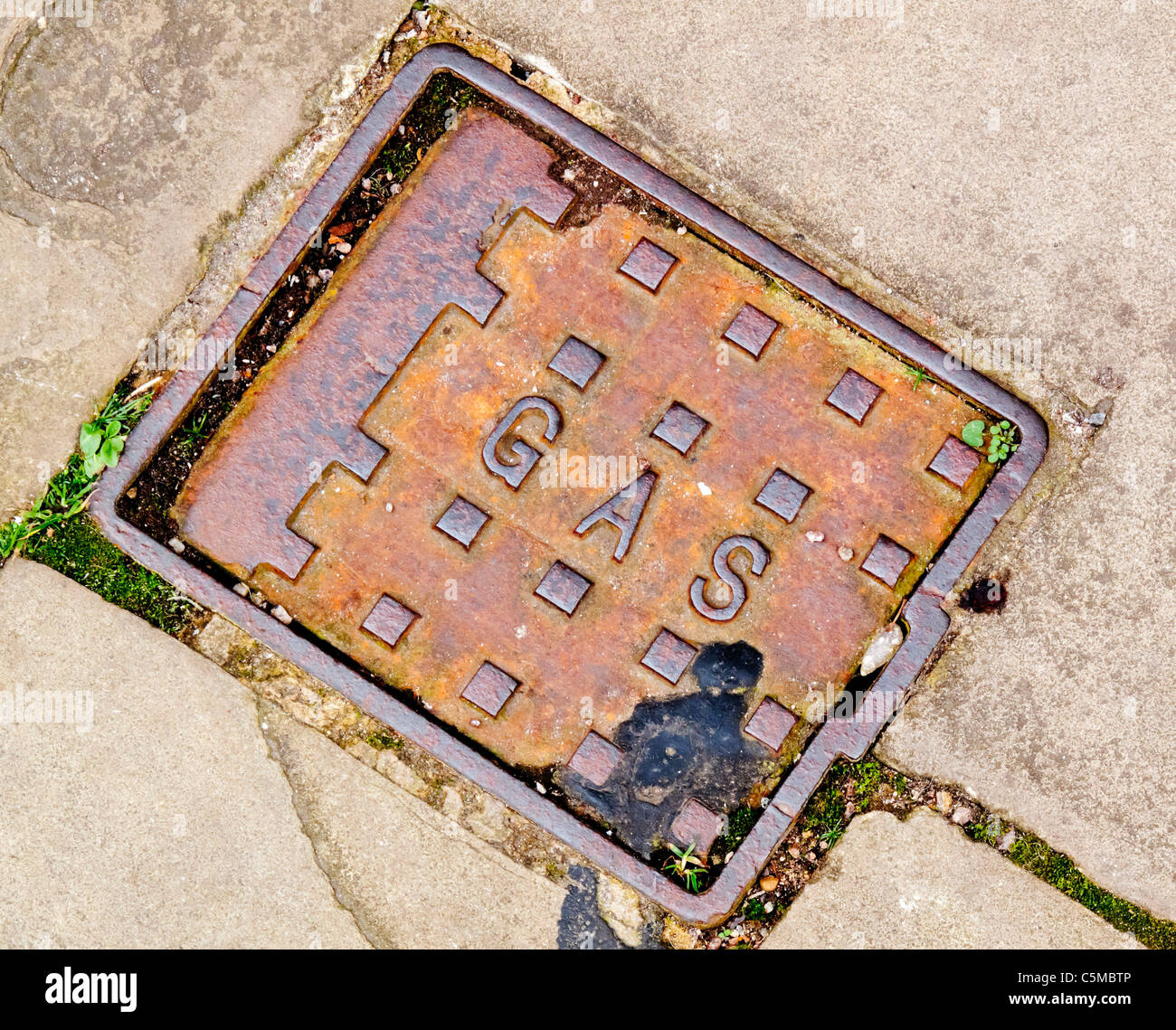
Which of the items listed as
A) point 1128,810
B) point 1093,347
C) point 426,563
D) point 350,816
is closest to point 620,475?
point 426,563

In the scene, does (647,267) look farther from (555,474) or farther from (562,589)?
(562,589)

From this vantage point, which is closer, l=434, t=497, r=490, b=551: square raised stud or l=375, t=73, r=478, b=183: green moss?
l=434, t=497, r=490, b=551: square raised stud

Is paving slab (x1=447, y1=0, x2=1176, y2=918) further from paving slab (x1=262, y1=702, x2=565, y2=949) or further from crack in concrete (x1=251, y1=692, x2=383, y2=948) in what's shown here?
crack in concrete (x1=251, y1=692, x2=383, y2=948)

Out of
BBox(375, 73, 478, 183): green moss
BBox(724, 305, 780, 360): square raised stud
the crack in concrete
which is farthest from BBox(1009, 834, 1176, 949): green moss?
BBox(375, 73, 478, 183): green moss

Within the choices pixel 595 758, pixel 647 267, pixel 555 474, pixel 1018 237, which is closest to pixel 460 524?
pixel 555 474

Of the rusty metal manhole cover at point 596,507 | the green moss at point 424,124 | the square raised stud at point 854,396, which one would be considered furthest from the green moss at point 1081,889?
the green moss at point 424,124

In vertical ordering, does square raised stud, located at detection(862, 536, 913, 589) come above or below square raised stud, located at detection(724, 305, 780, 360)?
below

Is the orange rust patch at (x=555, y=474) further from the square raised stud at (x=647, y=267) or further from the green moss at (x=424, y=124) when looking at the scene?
the green moss at (x=424, y=124)
